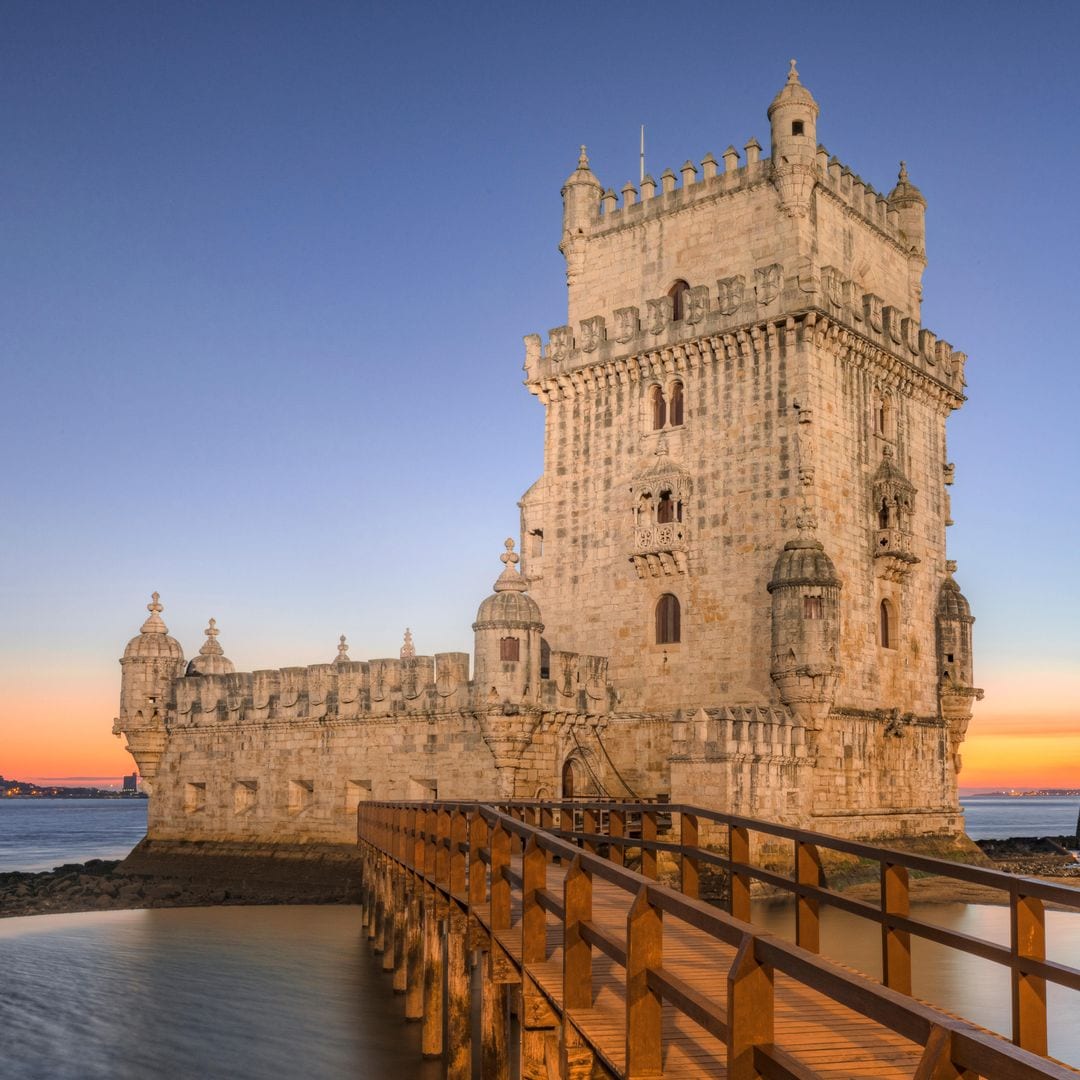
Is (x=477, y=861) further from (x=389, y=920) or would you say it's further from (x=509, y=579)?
(x=509, y=579)

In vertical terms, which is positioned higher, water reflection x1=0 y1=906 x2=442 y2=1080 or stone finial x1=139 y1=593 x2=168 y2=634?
stone finial x1=139 y1=593 x2=168 y2=634

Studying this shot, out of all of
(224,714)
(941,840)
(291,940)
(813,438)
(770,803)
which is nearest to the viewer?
(291,940)

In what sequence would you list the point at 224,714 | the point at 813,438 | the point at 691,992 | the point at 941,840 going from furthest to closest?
the point at 224,714, the point at 941,840, the point at 813,438, the point at 691,992

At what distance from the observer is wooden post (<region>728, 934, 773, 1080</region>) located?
5.11 m

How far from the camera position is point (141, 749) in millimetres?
37875

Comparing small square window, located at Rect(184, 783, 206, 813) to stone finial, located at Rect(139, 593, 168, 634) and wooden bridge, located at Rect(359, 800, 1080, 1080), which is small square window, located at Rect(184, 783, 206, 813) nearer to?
stone finial, located at Rect(139, 593, 168, 634)

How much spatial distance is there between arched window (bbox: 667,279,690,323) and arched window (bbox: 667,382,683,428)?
189 centimetres

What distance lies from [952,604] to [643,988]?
99.1ft

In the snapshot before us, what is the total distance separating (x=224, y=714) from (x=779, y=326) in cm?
1873

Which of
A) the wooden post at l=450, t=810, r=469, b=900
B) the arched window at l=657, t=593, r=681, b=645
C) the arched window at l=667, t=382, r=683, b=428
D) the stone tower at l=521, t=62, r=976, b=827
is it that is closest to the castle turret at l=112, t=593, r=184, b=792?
the stone tower at l=521, t=62, r=976, b=827

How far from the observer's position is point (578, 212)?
3569 centimetres

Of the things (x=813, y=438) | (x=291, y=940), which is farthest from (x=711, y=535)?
→ (x=291, y=940)

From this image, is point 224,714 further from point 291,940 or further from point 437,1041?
point 437,1041

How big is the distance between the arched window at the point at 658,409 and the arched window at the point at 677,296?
78.0 inches
